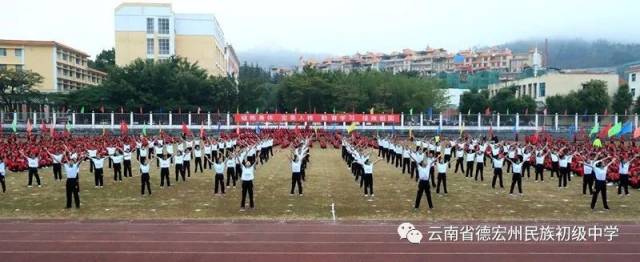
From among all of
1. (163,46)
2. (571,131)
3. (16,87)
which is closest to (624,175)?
(571,131)

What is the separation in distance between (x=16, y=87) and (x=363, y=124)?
28400mm

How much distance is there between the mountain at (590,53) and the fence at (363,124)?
136m

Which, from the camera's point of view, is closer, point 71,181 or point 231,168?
point 71,181

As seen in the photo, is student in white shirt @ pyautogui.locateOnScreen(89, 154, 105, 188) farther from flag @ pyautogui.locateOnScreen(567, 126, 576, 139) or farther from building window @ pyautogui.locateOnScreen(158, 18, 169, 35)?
building window @ pyautogui.locateOnScreen(158, 18, 169, 35)

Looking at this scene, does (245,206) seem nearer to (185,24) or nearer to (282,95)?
(282,95)

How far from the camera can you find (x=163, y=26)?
5475 cm

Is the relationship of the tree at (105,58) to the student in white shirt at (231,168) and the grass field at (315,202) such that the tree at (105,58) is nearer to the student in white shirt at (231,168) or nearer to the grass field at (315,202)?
the grass field at (315,202)

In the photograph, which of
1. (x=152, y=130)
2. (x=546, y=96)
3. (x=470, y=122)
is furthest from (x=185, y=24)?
(x=546, y=96)

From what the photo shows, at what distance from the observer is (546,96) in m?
52.1

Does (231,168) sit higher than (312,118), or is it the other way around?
(312,118)

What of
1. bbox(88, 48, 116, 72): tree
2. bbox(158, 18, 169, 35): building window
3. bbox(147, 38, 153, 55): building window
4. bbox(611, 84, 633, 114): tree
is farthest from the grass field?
bbox(88, 48, 116, 72): tree

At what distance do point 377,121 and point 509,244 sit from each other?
2888cm

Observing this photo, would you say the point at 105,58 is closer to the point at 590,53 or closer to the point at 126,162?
the point at 126,162

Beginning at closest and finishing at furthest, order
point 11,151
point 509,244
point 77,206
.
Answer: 1. point 509,244
2. point 77,206
3. point 11,151
